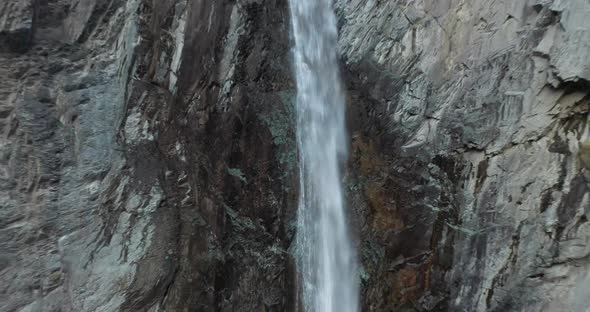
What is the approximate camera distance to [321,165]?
24.9ft

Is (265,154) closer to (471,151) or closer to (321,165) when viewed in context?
(321,165)

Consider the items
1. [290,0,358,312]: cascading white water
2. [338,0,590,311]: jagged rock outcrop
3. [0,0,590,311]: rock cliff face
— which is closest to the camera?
[0,0,590,311]: rock cliff face

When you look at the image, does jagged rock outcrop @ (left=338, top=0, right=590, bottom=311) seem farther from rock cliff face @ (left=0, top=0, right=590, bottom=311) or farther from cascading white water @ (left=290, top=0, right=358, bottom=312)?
cascading white water @ (left=290, top=0, right=358, bottom=312)

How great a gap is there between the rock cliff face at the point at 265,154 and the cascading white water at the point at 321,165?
0.21 meters

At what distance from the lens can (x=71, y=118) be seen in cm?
574

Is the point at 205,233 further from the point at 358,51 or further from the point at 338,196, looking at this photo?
the point at 358,51

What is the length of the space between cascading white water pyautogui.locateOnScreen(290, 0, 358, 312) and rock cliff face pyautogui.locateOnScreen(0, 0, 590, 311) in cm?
21

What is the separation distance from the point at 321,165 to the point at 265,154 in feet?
3.31

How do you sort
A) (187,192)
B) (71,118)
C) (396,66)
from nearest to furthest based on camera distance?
(71,118) < (187,192) < (396,66)

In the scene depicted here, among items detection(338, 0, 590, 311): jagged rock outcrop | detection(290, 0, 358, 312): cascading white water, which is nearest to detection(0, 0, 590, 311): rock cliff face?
detection(338, 0, 590, 311): jagged rock outcrop

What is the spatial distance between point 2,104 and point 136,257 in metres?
2.53

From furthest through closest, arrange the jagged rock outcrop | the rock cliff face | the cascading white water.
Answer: the cascading white water < the jagged rock outcrop < the rock cliff face

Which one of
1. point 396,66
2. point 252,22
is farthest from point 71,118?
point 396,66

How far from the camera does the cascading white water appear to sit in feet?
24.1
